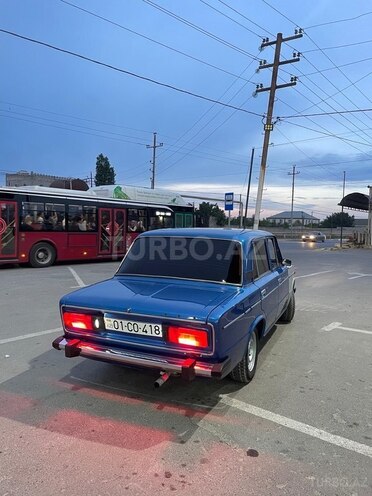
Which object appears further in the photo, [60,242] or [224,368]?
[60,242]

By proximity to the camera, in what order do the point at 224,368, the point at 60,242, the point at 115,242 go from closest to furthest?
the point at 224,368 → the point at 60,242 → the point at 115,242

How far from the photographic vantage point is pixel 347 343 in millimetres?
6016

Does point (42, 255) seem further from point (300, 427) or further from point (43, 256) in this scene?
point (300, 427)

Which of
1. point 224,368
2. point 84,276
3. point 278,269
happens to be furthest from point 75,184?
point 224,368

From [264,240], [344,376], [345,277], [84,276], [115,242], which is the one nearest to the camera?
[344,376]

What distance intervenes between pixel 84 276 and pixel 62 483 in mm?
10474

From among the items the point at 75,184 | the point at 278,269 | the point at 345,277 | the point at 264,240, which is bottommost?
the point at 345,277

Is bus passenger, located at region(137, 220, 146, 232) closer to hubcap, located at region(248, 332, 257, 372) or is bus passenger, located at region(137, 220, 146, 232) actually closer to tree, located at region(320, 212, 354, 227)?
hubcap, located at region(248, 332, 257, 372)

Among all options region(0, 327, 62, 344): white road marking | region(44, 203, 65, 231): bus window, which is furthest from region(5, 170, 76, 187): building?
region(0, 327, 62, 344): white road marking

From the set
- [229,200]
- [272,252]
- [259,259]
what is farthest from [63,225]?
[259,259]

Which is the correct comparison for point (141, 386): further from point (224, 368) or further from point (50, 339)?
point (50, 339)

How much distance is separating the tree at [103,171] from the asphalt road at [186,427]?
199 feet

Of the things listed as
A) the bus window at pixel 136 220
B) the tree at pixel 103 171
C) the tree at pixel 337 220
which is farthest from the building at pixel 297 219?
the bus window at pixel 136 220

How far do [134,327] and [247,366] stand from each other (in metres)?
1.30
